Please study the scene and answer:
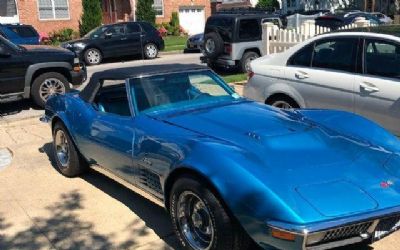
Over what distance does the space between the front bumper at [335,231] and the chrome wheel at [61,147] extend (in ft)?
11.2

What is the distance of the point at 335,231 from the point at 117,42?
18.6 m

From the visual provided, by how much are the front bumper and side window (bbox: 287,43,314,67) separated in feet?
11.9

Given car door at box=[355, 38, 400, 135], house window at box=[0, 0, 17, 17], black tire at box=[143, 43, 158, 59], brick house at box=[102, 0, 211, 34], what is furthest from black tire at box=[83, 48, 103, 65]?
car door at box=[355, 38, 400, 135]

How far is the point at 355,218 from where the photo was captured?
10.3 feet

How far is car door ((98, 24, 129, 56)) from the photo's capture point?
20.5m

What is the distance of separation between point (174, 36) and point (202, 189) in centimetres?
2963

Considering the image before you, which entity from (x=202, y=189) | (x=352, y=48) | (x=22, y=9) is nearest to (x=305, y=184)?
(x=202, y=189)

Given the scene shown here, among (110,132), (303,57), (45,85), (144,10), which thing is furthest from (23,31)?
(110,132)

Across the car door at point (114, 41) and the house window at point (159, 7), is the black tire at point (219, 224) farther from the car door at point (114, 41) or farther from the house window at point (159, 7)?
the house window at point (159, 7)

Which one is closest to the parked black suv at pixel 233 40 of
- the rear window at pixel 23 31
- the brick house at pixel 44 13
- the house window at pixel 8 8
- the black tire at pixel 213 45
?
the black tire at pixel 213 45

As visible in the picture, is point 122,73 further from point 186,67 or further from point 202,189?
point 202,189

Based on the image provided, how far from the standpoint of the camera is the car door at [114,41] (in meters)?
20.5

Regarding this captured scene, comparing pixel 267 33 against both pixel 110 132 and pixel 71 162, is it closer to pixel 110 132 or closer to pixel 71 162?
pixel 71 162

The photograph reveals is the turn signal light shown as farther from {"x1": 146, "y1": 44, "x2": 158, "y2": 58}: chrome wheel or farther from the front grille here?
{"x1": 146, "y1": 44, "x2": 158, "y2": 58}: chrome wheel
